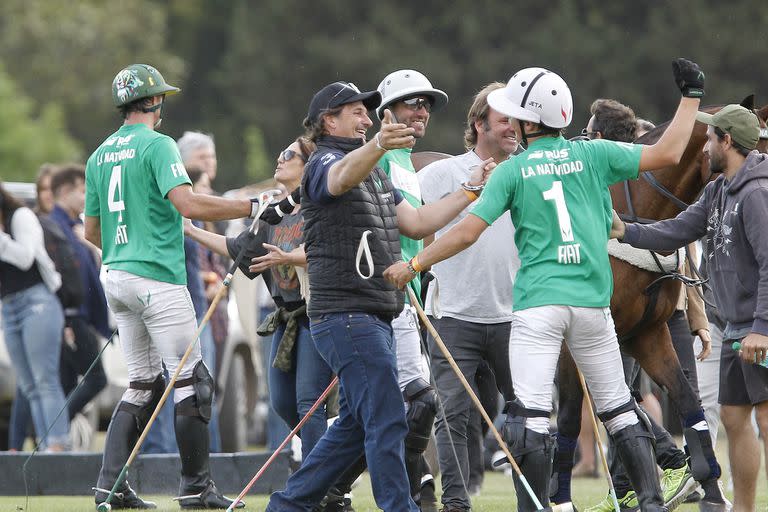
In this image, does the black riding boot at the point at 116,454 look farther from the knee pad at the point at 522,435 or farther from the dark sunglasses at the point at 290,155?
the knee pad at the point at 522,435

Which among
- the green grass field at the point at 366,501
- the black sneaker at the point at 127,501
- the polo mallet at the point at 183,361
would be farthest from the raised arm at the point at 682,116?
the black sneaker at the point at 127,501

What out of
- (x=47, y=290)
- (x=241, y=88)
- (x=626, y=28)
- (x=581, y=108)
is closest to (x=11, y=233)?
(x=47, y=290)

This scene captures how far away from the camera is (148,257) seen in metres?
8.72

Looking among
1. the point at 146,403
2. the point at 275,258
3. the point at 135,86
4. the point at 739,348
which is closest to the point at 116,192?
the point at 135,86

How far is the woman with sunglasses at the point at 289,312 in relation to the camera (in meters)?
8.74

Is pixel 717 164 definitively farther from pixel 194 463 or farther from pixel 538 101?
pixel 194 463

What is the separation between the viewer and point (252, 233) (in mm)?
8969

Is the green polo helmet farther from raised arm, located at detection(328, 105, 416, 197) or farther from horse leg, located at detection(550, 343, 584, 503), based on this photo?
horse leg, located at detection(550, 343, 584, 503)

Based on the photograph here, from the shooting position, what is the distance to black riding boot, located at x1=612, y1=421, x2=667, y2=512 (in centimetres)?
757

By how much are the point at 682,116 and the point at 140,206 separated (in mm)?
3202

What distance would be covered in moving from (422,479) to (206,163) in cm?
418

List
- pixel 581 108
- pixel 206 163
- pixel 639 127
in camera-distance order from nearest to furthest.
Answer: pixel 639 127
pixel 206 163
pixel 581 108

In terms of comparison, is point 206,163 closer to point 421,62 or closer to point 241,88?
point 421,62

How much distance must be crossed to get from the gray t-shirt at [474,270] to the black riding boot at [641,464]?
1677mm
